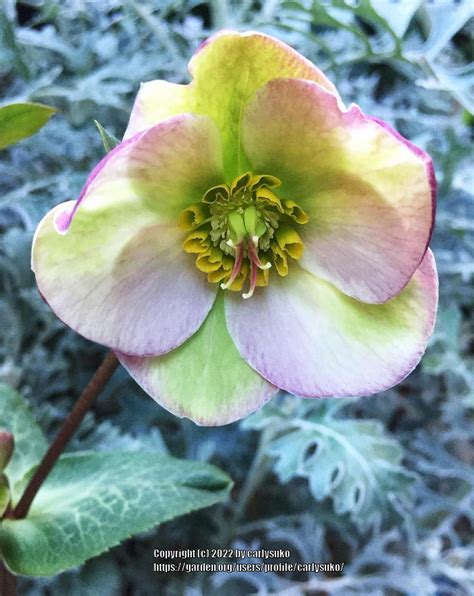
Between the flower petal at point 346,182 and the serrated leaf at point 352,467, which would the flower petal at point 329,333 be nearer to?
the flower petal at point 346,182

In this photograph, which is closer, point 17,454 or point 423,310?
point 423,310

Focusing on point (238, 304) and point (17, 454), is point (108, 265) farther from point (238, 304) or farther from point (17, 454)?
point (17, 454)

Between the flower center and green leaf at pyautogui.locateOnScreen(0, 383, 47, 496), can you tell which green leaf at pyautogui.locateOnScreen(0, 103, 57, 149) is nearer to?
the flower center

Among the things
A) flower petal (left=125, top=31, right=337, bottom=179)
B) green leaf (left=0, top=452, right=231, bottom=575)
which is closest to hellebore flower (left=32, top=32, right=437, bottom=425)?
flower petal (left=125, top=31, right=337, bottom=179)

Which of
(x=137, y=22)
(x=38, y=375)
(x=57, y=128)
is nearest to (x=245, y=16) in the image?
(x=137, y=22)

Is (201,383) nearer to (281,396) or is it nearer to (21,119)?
(21,119)

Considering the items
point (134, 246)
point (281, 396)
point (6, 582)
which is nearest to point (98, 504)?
point (6, 582)
